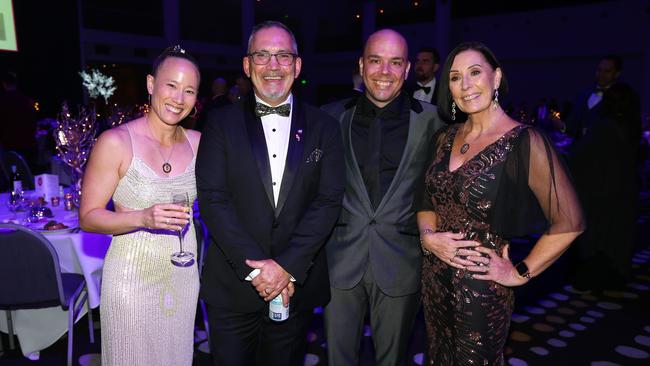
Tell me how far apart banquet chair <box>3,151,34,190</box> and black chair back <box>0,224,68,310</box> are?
2440 millimetres

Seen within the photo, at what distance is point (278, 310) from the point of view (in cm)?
197

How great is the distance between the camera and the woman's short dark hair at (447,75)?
204 cm

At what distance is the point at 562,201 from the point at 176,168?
1.64 meters

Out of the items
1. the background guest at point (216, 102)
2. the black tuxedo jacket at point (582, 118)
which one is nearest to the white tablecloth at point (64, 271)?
the background guest at point (216, 102)

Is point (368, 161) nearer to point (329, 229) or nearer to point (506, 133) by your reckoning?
point (329, 229)

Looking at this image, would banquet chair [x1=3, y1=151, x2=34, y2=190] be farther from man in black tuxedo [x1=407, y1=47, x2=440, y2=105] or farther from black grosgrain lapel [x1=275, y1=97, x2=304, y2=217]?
man in black tuxedo [x1=407, y1=47, x2=440, y2=105]

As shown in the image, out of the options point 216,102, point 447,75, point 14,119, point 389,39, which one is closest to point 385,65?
point 389,39

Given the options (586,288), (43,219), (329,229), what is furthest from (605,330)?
(43,219)

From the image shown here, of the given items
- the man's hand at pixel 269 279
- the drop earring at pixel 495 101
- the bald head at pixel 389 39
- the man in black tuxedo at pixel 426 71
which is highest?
the man in black tuxedo at pixel 426 71

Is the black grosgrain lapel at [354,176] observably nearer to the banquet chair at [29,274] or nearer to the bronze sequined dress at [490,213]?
the bronze sequined dress at [490,213]

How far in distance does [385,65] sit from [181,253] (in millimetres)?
1309

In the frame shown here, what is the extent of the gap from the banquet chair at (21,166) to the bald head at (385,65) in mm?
4345

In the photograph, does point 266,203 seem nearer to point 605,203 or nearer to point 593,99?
point 605,203

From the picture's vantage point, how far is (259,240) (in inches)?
81.4
